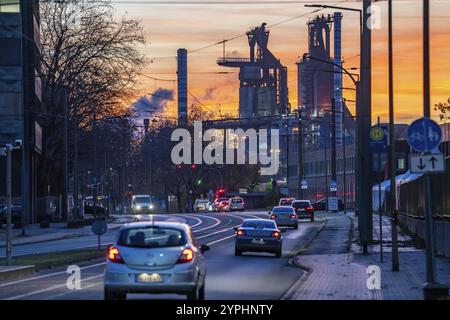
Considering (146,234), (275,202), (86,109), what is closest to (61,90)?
(86,109)

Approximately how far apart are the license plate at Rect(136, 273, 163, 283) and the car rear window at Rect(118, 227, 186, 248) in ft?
1.78

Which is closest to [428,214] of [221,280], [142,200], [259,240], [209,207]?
[221,280]

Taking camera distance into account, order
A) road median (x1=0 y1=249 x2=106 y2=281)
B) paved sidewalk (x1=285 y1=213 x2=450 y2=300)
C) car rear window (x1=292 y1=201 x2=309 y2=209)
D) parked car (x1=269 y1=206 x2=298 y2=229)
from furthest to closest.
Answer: car rear window (x1=292 y1=201 x2=309 y2=209)
parked car (x1=269 y1=206 x2=298 y2=229)
road median (x1=0 y1=249 x2=106 y2=281)
paved sidewalk (x1=285 y1=213 x2=450 y2=300)

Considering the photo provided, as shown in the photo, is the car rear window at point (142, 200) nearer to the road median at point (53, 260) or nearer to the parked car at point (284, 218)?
the parked car at point (284, 218)

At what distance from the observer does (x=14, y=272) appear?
27.9 metres

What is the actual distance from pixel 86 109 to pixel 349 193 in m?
57.9

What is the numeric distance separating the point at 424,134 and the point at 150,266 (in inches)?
227

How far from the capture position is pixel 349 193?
132m

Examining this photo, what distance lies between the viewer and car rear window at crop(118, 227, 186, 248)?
1802 cm

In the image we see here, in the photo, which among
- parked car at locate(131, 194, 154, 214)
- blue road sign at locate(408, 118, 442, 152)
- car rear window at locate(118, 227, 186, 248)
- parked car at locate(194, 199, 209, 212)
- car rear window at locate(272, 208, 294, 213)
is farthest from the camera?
parked car at locate(194, 199, 209, 212)

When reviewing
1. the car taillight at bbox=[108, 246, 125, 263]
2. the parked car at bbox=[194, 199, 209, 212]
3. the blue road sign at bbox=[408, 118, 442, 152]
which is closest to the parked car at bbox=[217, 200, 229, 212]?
the parked car at bbox=[194, 199, 209, 212]

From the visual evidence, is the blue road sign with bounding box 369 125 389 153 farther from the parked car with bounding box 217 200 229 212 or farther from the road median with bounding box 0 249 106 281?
the parked car with bounding box 217 200 229 212

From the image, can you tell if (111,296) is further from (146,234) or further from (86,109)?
(86,109)

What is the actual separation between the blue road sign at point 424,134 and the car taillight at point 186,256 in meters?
4.73
